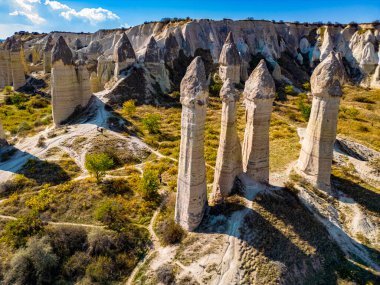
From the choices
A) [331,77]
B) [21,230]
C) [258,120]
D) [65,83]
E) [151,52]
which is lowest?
[21,230]

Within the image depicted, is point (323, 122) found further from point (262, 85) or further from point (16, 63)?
point (16, 63)

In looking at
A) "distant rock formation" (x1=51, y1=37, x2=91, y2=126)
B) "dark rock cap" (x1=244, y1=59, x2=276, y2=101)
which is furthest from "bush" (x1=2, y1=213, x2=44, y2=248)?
"distant rock formation" (x1=51, y1=37, x2=91, y2=126)

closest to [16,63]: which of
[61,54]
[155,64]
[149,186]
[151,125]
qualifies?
[155,64]

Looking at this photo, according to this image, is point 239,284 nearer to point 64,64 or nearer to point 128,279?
point 128,279

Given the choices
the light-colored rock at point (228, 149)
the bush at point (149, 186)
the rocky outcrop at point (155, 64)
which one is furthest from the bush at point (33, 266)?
the rocky outcrop at point (155, 64)

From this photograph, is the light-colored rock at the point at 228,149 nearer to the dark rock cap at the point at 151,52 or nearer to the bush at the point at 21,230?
the bush at the point at 21,230

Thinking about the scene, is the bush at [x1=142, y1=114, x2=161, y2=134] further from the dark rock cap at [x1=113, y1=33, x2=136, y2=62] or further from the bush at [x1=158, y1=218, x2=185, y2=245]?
the bush at [x1=158, y1=218, x2=185, y2=245]

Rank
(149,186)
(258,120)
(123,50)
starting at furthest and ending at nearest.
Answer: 1. (123,50)
2. (149,186)
3. (258,120)
